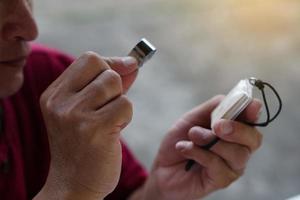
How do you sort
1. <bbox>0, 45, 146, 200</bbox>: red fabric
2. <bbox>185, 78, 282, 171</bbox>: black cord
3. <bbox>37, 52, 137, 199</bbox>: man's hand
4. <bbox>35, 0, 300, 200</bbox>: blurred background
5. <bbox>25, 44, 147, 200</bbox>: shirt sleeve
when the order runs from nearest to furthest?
1. <bbox>37, 52, 137, 199</bbox>: man's hand
2. <bbox>185, 78, 282, 171</bbox>: black cord
3. <bbox>0, 45, 146, 200</bbox>: red fabric
4. <bbox>25, 44, 147, 200</bbox>: shirt sleeve
5. <bbox>35, 0, 300, 200</bbox>: blurred background

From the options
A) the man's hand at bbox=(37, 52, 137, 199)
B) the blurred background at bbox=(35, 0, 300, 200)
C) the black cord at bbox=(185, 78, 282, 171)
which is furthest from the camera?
the blurred background at bbox=(35, 0, 300, 200)

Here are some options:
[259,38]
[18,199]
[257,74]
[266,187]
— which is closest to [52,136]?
[18,199]

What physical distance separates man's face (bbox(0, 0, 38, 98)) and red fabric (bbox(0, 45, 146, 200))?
107mm

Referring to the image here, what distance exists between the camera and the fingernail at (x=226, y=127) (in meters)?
0.71

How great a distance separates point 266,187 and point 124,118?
3.82 feet

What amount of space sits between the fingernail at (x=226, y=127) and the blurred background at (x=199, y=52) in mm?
939

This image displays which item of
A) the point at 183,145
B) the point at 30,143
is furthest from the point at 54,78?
the point at 183,145

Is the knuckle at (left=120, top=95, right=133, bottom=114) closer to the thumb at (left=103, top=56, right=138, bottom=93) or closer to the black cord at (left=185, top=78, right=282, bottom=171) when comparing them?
the thumb at (left=103, top=56, right=138, bottom=93)

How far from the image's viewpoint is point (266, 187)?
164 centimetres

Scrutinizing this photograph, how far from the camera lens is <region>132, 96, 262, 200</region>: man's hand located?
746 mm

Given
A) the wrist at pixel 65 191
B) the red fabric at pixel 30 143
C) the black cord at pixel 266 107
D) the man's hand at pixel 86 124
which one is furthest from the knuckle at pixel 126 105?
the red fabric at pixel 30 143

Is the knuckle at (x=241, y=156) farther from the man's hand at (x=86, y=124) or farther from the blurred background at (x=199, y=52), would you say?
the blurred background at (x=199, y=52)

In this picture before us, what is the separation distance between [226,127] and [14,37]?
33 centimetres

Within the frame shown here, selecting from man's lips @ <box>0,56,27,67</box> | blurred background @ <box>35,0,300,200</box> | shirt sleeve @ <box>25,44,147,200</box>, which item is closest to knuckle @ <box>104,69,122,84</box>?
man's lips @ <box>0,56,27,67</box>
